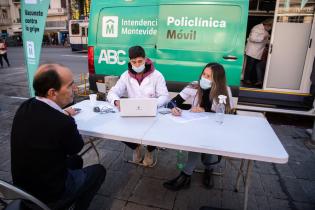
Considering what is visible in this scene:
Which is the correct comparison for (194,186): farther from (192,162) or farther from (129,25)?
(129,25)

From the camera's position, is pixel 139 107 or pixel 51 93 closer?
pixel 51 93

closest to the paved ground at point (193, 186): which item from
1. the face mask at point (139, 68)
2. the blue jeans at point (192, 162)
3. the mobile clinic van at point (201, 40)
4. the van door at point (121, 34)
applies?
the blue jeans at point (192, 162)

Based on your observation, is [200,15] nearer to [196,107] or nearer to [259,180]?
[196,107]

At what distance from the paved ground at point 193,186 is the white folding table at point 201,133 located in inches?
20.9

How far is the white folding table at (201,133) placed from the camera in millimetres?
1710

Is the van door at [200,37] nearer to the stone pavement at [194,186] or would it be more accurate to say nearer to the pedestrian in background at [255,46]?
the stone pavement at [194,186]

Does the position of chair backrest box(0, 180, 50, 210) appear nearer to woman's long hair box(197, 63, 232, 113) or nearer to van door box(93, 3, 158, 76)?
woman's long hair box(197, 63, 232, 113)

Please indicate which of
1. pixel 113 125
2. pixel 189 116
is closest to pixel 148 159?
pixel 189 116

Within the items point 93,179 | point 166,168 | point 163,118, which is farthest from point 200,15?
point 93,179

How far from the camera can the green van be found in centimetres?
360

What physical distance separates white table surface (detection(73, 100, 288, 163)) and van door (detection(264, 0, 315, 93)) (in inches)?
116

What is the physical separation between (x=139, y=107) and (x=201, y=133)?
0.66 meters

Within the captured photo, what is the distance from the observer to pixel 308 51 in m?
4.45

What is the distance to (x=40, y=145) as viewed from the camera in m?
1.45
